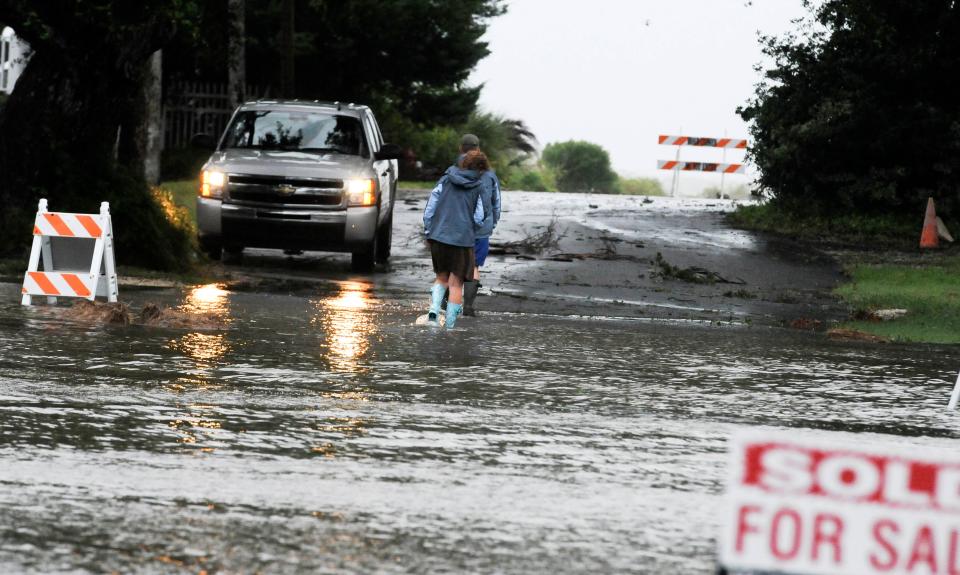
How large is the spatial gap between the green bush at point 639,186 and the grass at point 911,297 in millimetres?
39681

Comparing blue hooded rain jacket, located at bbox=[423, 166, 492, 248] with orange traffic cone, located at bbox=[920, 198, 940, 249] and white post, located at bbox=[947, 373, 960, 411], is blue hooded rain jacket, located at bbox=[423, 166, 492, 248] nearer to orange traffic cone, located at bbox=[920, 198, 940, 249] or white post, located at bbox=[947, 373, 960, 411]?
white post, located at bbox=[947, 373, 960, 411]

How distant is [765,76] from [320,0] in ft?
27.8

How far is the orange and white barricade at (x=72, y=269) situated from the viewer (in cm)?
1478

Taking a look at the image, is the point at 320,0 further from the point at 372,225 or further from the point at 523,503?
the point at 523,503

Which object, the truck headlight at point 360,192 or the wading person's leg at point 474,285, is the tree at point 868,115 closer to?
the truck headlight at point 360,192

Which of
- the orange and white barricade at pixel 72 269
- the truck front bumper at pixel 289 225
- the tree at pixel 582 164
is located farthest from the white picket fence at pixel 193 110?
the tree at pixel 582 164

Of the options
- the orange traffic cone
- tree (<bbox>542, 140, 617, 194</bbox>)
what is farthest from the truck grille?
tree (<bbox>542, 140, 617, 194</bbox>)

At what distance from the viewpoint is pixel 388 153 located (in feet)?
69.9

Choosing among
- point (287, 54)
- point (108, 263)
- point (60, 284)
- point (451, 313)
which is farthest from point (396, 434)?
point (287, 54)

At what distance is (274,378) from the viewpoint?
416 inches

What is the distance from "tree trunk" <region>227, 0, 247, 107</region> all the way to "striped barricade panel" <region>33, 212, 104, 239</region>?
44.2ft

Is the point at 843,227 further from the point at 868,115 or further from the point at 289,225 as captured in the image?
the point at 289,225

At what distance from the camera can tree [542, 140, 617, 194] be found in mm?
62875

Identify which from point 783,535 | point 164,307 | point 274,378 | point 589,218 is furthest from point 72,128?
point 783,535
